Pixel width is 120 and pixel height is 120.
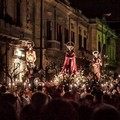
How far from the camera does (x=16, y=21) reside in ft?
106

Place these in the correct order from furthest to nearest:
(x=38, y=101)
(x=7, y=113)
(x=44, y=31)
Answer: (x=44, y=31) < (x=38, y=101) < (x=7, y=113)

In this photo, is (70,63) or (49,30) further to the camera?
(49,30)

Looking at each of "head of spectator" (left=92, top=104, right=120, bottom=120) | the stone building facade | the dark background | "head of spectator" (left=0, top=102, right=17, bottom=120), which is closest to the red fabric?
the stone building facade

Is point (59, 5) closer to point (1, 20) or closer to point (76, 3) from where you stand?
point (1, 20)

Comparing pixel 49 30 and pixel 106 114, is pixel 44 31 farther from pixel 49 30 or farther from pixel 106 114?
pixel 106 114

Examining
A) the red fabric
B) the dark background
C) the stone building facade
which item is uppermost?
the dark background

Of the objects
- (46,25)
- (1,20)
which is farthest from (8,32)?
(46,25)

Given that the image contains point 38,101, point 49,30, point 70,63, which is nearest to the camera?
point 38,101

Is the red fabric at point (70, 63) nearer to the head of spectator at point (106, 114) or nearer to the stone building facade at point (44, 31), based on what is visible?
the stone building facade at point (44, 31)

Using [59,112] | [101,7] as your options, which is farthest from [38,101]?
[101,7]

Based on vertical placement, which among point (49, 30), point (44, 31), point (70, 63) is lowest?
point (70, 63)

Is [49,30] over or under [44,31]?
over

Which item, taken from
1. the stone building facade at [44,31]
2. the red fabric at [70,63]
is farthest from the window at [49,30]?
the red fabric at [70,63]

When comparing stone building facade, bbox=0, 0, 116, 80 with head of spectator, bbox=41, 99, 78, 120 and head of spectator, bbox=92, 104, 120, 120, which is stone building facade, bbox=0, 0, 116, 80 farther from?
head of spectator, bbox=92, 104, 120, 120
